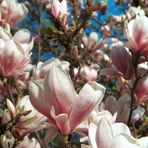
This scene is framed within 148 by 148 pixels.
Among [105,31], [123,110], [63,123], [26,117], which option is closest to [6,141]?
[26,117]

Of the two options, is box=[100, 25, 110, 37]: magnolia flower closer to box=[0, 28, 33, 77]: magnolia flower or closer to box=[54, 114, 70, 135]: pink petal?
box=[0, 28, 33, 77]: magnolia flower

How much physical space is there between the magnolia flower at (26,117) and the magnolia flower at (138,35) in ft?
1.41

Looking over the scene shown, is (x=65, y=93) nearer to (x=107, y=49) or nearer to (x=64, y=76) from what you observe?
(x=64, y=76)

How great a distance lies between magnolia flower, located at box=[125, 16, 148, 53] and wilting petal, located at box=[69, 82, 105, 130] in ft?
1.50

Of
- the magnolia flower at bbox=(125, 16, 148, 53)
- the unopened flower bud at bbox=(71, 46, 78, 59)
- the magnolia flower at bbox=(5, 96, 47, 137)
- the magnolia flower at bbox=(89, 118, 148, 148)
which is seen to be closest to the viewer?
the magnolia flower at bbox=(89, 118, 148, 148)

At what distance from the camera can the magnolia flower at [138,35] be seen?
4.53 ft

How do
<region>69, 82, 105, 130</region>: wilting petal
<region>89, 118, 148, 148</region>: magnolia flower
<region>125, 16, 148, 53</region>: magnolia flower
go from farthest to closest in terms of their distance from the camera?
<region>125, 16, 148, 53</region>: magnolia flower, <region>69, 82, 105, 130</region>: wilting petal, <region>89, 118, 148, 148</region>: magnolia flower

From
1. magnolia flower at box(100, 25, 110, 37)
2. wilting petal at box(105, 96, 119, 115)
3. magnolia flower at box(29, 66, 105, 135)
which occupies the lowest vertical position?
magnolia flower at box(100, 25, 110, 37)

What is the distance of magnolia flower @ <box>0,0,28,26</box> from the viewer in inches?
64.2

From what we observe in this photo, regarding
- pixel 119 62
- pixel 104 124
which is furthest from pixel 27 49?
pixel 104 124

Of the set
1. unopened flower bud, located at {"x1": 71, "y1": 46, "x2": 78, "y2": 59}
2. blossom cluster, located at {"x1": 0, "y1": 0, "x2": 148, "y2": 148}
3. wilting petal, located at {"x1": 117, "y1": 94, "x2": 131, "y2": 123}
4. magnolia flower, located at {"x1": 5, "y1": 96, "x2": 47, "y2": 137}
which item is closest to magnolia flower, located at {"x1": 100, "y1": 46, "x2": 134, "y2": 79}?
blossom cluster, located at {"x1": 0, "y1": 0, "x2": 148, "y2": 148}

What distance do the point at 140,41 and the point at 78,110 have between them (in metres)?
0.51

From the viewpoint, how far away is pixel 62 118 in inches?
37.3

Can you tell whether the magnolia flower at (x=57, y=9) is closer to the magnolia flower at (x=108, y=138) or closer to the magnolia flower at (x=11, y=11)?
the magnolia flower at (x=11, y=11)
